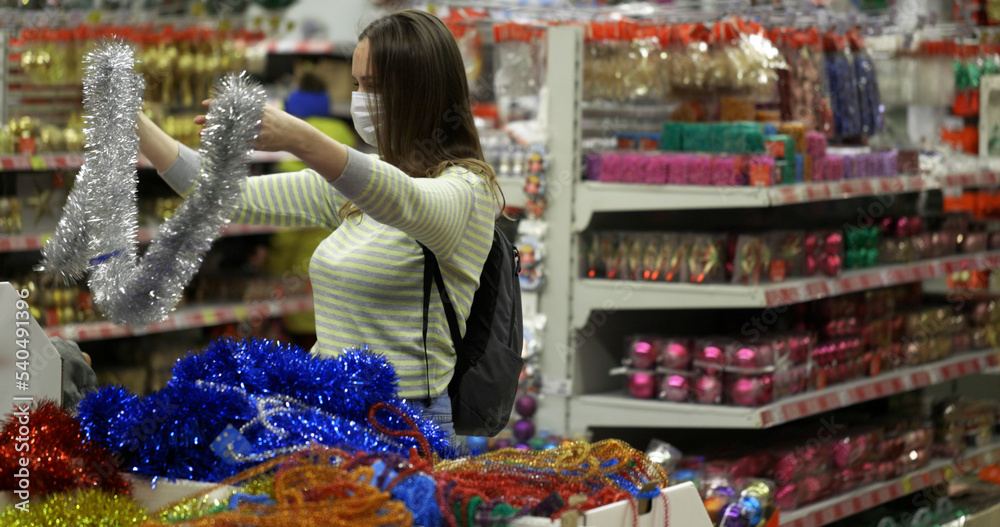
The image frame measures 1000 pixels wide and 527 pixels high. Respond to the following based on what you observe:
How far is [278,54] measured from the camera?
741cm

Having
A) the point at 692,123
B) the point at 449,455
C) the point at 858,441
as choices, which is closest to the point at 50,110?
the point at 692,123

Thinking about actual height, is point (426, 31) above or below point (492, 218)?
above

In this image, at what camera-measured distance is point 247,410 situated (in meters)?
1.34

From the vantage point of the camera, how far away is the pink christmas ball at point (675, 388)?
3.47 meters

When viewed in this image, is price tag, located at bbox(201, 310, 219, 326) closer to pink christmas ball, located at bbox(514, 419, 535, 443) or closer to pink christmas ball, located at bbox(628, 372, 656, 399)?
pink christmas ball, located at bbox(514, 419, 535, 443)

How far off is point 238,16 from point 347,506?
5801mm

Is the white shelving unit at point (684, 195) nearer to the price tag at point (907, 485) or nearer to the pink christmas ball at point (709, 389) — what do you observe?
the pink christmas ball at point (709, 389)

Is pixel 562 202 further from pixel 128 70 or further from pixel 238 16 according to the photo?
pixel 238 16

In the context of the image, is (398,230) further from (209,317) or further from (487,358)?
(209,317)

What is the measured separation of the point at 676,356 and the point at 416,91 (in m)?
2.03

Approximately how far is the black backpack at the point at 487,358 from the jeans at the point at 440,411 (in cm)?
4

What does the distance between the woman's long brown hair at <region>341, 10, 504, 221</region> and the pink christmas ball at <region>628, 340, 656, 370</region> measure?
1.95 m

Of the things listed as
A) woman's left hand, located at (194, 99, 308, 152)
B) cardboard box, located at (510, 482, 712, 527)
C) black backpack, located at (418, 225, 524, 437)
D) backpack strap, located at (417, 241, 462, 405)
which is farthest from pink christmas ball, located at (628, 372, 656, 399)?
woman's left hand, located at (194, 99, 308, 152)

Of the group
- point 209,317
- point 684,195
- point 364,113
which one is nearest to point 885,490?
point 684,195
